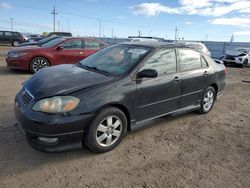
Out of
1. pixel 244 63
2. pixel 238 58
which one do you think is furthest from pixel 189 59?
pixel 244 63

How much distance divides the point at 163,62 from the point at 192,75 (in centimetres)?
84

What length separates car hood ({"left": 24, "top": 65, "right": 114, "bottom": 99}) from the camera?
130 inches

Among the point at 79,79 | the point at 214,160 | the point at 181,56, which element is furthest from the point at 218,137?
the point at 79,79

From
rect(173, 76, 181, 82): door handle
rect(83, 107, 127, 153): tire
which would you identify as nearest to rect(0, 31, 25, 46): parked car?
rect(173, 76, 181, 82): door handle

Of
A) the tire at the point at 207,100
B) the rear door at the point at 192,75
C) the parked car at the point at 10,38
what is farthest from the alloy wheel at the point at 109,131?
the parked car at the point at 10,38

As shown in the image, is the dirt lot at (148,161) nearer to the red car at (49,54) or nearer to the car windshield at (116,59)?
the car windshield at (116,59)

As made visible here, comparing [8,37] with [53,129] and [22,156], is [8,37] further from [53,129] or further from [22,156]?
[53,129]

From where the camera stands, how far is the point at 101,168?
A: 10.6ft

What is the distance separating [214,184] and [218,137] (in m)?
1.52

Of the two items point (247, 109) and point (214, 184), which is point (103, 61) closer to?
point (214, 184)

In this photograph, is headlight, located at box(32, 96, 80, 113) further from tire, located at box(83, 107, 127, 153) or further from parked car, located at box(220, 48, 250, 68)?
parked car, located at box(220, 48, 250, 68)

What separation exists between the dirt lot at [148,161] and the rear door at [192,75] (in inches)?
21.9

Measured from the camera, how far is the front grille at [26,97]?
3.34 metres

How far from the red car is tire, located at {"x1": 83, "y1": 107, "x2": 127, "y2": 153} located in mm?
6326
